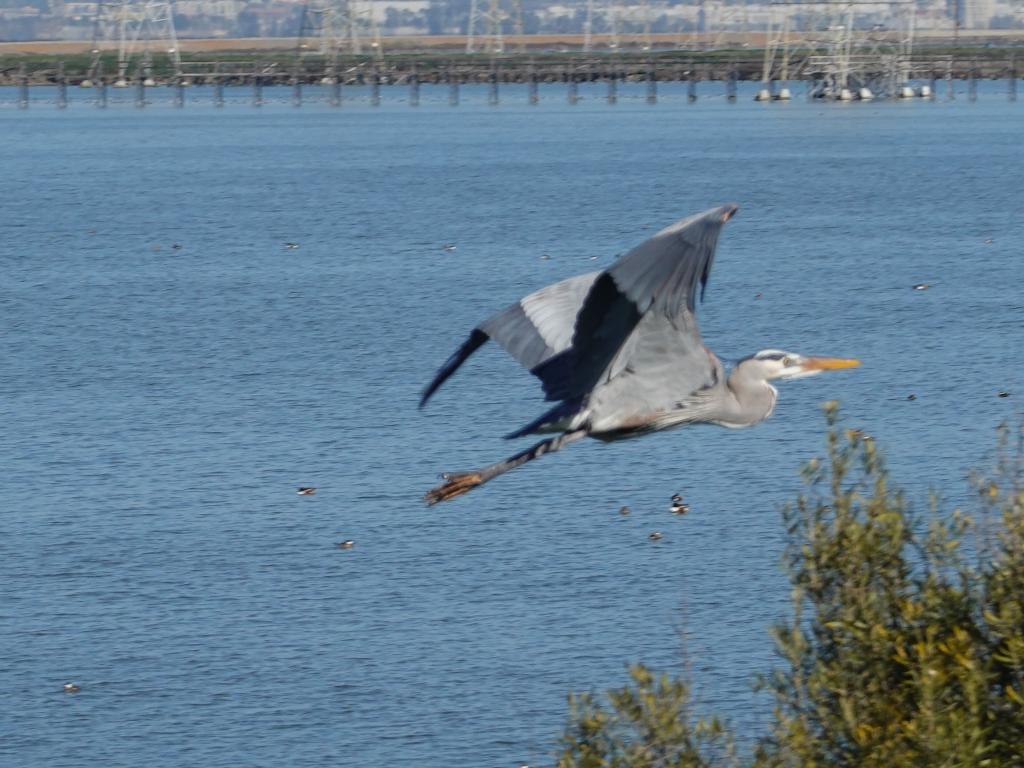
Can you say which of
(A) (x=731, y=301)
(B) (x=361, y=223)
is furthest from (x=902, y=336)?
(B) (x=361, y=223)

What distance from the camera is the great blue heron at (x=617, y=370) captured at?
9.62 metres

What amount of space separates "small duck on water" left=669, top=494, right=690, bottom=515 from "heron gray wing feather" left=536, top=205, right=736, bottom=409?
14663 millimetres

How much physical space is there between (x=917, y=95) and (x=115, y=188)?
224 feet

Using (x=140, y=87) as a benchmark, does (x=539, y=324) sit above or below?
above

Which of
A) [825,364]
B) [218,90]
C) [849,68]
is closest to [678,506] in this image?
[825,364]

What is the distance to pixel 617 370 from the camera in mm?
9727

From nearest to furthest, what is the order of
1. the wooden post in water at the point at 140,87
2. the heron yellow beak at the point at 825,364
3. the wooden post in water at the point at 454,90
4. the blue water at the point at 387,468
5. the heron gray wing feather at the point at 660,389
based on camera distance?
1. the heron yellow beak at the point at 825,364
2. the heron gray wing feather at the point at 660,389
3. the blue water at the point at 387,468
4. the wooden post in water at the point at 454,90
5. the wooden post in water at the point at 140,87

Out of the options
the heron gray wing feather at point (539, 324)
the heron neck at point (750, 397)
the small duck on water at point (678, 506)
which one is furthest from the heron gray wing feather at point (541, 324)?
the small duck on water at point (678, 506)

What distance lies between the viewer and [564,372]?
32.3 feet

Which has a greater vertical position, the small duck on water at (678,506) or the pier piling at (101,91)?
the small duck on water at (678,506)

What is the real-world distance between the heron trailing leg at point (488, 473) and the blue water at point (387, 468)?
334cm

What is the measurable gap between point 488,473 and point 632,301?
1.17 metres

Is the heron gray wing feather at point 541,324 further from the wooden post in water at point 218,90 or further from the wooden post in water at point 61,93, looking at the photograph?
the wooden post in water at point 61,93

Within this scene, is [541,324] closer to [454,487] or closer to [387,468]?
[454,487]
